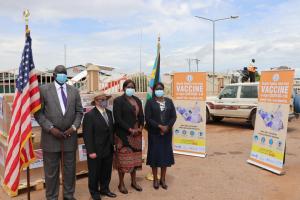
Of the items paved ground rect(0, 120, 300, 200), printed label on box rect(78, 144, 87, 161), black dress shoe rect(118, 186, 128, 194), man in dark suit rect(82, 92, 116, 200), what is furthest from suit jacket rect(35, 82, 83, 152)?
printed label on box rect(78, 144, 87, 161)

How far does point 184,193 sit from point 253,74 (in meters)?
13.2

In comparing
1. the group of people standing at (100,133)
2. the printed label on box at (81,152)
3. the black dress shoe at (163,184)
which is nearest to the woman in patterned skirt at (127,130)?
the group of people standing at (100,133)

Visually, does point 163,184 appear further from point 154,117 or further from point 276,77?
point 276,77

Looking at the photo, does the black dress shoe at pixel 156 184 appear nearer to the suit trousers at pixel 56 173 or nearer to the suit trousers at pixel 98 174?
the suit trousers at pixel 98 174

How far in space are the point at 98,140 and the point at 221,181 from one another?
100 inches

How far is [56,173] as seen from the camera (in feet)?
14.7

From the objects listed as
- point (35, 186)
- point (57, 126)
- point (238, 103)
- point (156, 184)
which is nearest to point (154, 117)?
point (156, 184)

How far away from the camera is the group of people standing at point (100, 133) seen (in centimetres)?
439

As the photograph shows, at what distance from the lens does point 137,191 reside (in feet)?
17.1

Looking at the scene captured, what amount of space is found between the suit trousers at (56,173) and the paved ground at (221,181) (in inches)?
15.9

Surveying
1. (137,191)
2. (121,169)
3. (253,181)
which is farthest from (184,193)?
(253,181)

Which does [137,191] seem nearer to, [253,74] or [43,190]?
[43,190]

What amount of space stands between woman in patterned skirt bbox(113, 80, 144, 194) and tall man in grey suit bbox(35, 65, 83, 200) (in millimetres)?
684

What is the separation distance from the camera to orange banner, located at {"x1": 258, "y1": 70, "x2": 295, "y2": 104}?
19.9 feet
